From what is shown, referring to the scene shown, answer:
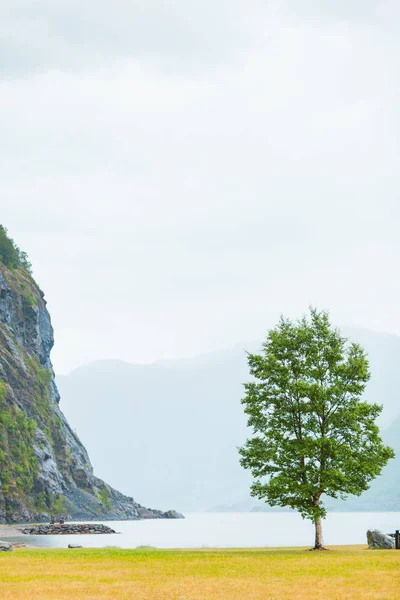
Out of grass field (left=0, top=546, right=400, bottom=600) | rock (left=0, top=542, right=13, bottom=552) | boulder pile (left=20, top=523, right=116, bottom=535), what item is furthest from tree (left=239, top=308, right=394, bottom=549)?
boulder pile (left=20, top=523, right=116, bottom=535)

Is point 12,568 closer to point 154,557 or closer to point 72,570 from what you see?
point 72,570

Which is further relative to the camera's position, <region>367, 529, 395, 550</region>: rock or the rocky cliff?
the rocky cliff

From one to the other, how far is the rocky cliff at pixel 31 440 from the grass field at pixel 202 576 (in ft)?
338

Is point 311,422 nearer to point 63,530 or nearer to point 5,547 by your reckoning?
point 5,547

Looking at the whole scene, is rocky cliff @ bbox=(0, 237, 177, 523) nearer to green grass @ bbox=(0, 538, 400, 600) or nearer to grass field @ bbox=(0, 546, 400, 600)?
grass field @ bbox=(0, 546, 400, 600)

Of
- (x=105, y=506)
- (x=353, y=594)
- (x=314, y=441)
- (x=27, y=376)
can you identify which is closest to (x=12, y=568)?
(x=353, y=594)

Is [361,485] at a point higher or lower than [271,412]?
lower

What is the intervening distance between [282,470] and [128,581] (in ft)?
75.1

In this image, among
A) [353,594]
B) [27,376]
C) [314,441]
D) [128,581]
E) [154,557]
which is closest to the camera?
[353,594]

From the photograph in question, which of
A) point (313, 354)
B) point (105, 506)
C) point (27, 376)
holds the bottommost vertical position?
point (105, 506)

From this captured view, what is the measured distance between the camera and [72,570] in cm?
3775

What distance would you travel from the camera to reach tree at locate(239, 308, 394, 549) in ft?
172

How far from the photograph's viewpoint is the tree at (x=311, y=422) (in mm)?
52500

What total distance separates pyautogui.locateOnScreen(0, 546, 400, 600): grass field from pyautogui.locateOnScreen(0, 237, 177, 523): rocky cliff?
102978 millimetres
